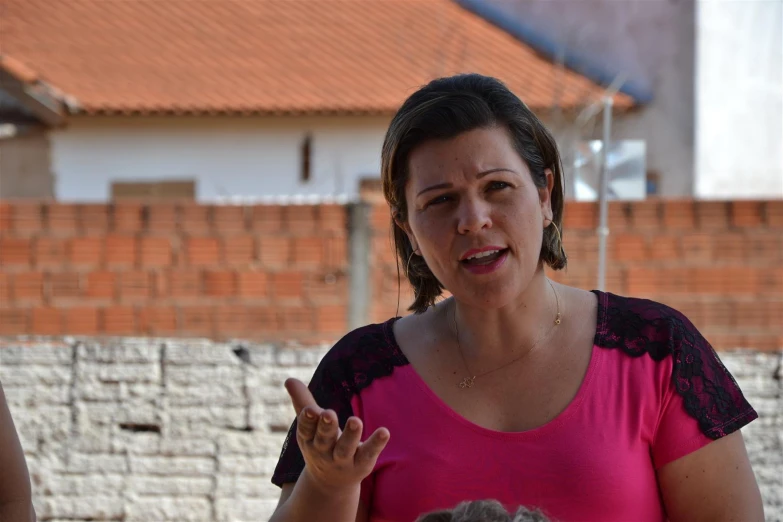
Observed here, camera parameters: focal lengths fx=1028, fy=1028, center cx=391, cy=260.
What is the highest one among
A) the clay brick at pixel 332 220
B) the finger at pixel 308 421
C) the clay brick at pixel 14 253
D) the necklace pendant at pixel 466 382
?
the clay brick at pixel 332 220

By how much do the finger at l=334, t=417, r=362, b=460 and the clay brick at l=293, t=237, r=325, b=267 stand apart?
3.82 m

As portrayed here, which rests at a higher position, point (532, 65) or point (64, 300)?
point (532, 65)

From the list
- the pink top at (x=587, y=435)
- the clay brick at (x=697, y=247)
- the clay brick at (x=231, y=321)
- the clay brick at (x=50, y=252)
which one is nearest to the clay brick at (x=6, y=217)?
the clay brick at (x=50, y=252)

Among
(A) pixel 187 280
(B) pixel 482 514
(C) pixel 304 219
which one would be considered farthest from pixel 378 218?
(B) pixel 482 514

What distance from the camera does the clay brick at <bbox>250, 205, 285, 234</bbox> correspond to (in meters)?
5.49

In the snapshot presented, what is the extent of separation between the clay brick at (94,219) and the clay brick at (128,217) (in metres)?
0.04

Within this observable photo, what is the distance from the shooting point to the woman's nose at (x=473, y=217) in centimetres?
192

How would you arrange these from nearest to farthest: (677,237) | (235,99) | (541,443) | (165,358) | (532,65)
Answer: (541,443) → (165,358) → (677,237) → (235,99) → (532,65)

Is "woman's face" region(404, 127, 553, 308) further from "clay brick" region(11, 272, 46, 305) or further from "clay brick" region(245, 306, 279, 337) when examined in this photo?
"clay brick" region(11, 272, 46, 305)

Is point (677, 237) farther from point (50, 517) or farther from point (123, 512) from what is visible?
point (50, 517)

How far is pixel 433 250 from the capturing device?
2004 mm

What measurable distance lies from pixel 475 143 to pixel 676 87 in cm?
1065

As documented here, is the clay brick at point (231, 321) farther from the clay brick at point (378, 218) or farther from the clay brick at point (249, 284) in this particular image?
the clay brick at point (378, 218)

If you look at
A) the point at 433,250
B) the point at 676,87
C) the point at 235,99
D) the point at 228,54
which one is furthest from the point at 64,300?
the point at 676,87
